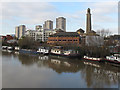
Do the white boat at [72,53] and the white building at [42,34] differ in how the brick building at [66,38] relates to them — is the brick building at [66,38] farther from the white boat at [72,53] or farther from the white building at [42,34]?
the white building at [42,34]

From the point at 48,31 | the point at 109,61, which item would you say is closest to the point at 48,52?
the point at 109,61

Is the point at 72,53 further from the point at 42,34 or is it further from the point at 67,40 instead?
the point at 42,34

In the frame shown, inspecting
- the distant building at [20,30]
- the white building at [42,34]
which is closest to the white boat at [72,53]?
the white building at [42,34]

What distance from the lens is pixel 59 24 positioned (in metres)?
108

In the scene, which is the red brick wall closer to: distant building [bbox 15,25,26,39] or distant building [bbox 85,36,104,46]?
distant building [bbox 85,36,104,46]

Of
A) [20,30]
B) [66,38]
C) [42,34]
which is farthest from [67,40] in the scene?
[20,30]

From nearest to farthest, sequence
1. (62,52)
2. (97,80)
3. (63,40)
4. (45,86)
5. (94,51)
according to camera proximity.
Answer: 1. (45,86)
2. (97,80)
3. (94,51)
4. (62,52)
5. (63,40)

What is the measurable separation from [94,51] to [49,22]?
88.7 m

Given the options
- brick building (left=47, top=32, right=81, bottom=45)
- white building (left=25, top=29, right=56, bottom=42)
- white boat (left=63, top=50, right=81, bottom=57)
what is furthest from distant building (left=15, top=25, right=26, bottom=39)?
white boat (left=63, top=50, right=81, bottom=57)

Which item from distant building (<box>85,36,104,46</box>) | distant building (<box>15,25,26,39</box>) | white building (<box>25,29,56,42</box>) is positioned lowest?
distant building (<box>85,36,104,46</box>)

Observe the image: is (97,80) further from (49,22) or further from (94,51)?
(49,22)

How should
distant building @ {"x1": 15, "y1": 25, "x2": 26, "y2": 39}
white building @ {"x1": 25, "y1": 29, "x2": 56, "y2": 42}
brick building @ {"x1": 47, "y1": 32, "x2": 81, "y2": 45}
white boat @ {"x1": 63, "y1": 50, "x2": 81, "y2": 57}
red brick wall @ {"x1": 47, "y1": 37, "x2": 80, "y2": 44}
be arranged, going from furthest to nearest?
distant building @ {"x1": 15, "y1": 25, "x2": 26, "y2": 39} → white building @ {"x1": 25, "y1": 29, "x2": 56, "y2": 42} → brick building @ {"x1": 47, "y1": 32, "x2": 81, "y2": 45} → red brick wall @ {"x1": 47, "y1": 37, "x2": 80, "y2": 44} → white boat @ {"x1": 63, "y1": 50, "x2": 81, "y2": 57}

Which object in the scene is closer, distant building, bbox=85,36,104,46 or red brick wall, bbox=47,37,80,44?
distant building, bbox=85,36,104,46

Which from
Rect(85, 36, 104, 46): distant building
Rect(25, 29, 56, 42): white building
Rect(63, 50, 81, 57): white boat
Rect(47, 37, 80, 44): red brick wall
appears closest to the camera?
Rect(63, 50, 81, 57): white boat
